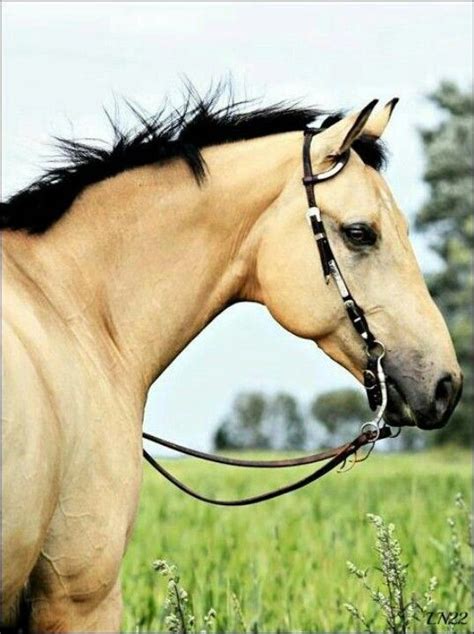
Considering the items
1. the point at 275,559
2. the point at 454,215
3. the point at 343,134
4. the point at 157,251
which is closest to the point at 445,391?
the point at 343,134

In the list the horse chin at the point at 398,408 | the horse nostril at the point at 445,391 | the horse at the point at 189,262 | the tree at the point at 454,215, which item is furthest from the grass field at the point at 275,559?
the tree at the point at 454,215

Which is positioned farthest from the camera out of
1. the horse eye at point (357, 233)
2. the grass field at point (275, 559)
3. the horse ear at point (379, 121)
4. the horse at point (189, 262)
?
the grass field at point (275, 559)

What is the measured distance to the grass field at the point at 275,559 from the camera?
7633mm

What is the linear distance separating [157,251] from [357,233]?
2.52 feet

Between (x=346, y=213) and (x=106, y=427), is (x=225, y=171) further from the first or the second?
(x=106, y=427)

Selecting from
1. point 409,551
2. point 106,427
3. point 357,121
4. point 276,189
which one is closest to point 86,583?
point 106,427

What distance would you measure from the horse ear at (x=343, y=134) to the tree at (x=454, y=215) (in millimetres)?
39463

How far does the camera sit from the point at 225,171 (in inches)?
194

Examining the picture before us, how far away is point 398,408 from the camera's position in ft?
16.1

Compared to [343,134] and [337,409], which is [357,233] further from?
[337,409]

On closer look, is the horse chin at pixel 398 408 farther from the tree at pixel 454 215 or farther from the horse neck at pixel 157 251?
the tree at pixel 454 215

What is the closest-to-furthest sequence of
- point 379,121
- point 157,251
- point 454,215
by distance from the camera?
point 157,251, point 379,121, point 454,215

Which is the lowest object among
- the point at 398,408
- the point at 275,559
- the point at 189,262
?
the point at 275,559

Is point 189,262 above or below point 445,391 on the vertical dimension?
above
